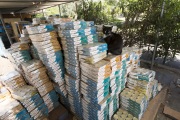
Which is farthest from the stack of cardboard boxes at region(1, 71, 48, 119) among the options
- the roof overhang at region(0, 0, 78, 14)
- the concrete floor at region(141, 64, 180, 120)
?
the roof overhang at region(0, 0, 78, 14)

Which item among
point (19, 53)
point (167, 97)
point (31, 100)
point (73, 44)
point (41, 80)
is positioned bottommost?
point (167, 97)

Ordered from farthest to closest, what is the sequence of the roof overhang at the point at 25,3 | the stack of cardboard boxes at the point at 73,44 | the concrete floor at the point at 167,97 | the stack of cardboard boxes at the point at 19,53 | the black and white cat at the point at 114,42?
the roof overhang at the point at 25,3 → the concrete floor at the point at 167,97 → the stack of cardboard boxes at the point at 19,53 → the black and white cat at the point at 114,42 → the stack of cardboard boxes at the point at 73,44

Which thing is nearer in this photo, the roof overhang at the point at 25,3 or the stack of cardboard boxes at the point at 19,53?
the stack of cardboard boxes at the point at 19,53

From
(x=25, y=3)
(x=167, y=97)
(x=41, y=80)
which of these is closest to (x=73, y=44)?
(x=41, y=80)

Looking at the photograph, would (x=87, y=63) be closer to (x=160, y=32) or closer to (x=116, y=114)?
(x=116, y=114)

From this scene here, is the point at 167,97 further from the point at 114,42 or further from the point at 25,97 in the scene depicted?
the point at 25,97

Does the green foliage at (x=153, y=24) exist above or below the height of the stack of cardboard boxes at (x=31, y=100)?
above

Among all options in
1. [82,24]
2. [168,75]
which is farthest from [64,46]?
[168,75]

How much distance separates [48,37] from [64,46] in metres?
0.42

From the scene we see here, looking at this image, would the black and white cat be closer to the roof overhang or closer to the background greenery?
the background greenery

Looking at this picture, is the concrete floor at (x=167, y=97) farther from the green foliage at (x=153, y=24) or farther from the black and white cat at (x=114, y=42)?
the black and white cat at (x=114, y=42)

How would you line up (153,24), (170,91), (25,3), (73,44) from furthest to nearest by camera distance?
(25,3) < (153,24) < (170,91) < (73,44)

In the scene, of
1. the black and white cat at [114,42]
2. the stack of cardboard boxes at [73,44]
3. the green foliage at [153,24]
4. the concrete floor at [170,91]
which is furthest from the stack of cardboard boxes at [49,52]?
the green foliage at [153,24]

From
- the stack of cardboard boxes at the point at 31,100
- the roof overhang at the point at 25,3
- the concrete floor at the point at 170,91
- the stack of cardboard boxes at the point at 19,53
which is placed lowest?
the concrete floor at the point at 170,91
